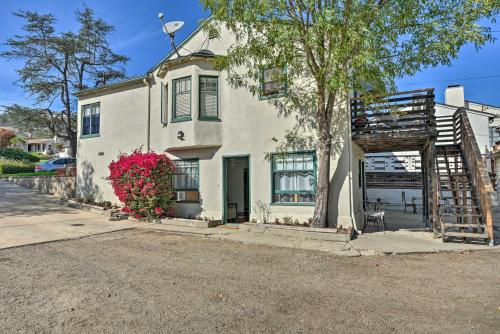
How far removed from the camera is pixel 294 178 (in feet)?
34.7

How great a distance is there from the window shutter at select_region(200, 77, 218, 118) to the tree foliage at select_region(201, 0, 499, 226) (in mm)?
1940

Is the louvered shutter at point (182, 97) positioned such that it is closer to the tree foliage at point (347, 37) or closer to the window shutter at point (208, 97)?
the window shutter at point (208, 97)

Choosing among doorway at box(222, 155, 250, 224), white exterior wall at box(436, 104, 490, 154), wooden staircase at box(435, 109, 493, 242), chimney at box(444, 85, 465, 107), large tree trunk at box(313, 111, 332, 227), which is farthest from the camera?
chimney at box(444, 85, 465, 107)

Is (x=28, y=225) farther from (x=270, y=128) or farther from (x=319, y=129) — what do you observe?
(x=319, y=129)

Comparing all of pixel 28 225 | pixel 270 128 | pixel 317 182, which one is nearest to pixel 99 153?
pixel 28 225

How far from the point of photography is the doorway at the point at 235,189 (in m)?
11.6

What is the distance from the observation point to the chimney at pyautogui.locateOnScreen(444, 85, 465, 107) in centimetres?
2092

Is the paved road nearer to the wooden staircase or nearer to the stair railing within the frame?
the wooden staircase

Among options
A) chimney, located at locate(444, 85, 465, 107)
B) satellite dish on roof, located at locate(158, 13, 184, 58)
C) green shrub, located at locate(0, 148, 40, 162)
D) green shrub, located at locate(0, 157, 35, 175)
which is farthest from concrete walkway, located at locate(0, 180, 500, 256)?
green shrub, located at locate(0, 148, 40, 162)

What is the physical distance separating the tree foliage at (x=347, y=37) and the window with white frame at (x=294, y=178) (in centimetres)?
78

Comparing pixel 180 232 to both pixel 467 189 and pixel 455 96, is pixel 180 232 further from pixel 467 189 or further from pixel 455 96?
pixel 455 96

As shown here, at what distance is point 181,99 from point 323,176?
6288 mm

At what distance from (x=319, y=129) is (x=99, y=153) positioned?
10746 millimetres

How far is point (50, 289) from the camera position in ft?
16.5
